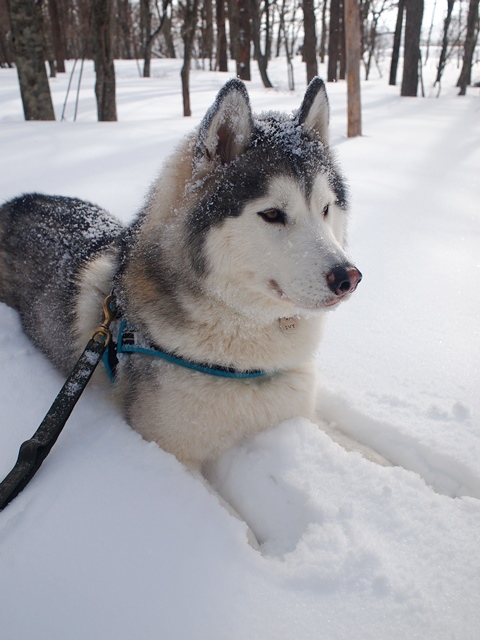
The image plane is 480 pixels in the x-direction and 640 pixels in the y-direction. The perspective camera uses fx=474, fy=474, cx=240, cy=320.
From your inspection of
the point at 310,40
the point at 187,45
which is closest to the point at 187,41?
the point at 187,45

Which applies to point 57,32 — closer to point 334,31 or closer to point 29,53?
point 334,31

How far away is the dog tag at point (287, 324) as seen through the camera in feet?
6.07

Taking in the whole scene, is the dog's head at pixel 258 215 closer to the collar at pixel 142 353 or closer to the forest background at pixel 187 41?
the collar at pixel 142 353

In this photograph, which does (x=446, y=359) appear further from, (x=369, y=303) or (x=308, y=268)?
(x=308, y=268)

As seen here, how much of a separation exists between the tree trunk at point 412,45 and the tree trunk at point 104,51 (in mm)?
9870

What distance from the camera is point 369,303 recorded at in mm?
2957

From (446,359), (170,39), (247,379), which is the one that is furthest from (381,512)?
(170,39)

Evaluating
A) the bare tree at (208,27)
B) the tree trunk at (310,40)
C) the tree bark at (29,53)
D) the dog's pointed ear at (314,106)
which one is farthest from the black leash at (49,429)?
the bare tree at (208,27)

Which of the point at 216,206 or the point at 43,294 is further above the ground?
the point at 216,206

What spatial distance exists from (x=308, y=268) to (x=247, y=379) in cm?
52

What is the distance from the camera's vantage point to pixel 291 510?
158 cm

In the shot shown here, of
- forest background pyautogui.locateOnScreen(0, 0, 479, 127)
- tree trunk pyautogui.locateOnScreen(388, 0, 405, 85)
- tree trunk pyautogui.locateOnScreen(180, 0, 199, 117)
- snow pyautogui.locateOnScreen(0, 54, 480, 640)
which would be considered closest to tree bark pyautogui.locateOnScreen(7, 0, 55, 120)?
forest background pyautogui.locateOnScreen(0, 0, 479, 127)

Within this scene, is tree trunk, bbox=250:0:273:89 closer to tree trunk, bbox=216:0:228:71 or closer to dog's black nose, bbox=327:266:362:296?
tree trunk, bbox=216:0:228:71

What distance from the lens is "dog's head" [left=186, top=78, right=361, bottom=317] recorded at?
5.15 feet
